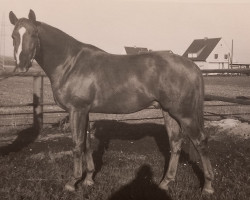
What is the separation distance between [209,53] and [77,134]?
63.7m

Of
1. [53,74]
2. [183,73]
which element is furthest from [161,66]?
[53,74]

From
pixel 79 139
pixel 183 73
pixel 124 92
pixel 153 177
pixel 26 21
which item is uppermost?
pixel 26 21

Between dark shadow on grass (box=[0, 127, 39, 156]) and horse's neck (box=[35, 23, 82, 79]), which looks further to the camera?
dark shadow on grass (box=[0, 127, 39, 156])

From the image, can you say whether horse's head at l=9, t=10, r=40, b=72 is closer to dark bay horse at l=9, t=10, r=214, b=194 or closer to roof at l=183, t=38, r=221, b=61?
dark bay horse at l=9, t=10, r=214, b=194

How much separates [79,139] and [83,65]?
1.12 metres

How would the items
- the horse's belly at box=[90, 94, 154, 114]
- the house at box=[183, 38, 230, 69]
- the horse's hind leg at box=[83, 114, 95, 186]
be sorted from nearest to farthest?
the horse's belly at box=[90, 94, 154, 114]
the horse's hind leg at box=[83, 114, 95, 186]
the house at box=[183, 38, 230, 69]

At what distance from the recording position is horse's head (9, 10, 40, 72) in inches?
176

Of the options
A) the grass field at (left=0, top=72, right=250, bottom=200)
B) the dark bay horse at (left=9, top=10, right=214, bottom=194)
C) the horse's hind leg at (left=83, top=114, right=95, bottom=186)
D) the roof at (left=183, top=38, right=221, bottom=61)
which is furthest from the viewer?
the roof at (left=183, top=38, right=221, bottom=61)

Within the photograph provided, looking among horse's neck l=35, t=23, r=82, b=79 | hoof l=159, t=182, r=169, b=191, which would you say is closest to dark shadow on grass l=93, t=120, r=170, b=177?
hoof l=159, t=182, r=169, b=191

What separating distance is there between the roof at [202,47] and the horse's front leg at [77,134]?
2463 inches

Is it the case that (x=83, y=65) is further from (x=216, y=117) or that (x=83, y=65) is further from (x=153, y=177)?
(x=216, y=117)

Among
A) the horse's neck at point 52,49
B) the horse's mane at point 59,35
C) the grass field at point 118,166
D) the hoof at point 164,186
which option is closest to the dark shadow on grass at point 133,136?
the grass field at point 118,166

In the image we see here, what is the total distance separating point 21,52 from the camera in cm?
448

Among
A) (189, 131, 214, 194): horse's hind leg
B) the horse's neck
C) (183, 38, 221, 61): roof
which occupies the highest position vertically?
(183, 38, 221, 61): roof
